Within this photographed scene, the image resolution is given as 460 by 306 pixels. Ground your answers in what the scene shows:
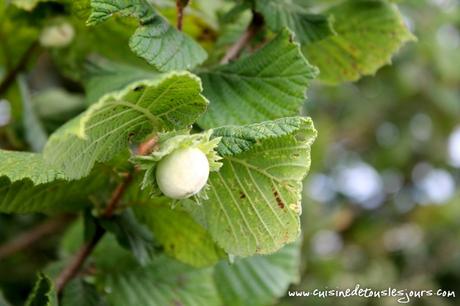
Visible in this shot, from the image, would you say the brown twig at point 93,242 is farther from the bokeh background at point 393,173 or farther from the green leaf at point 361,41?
the bokeh background at point 393,173

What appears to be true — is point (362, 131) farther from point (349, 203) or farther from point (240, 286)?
point (240, 286)

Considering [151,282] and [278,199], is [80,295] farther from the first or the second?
[278,199]

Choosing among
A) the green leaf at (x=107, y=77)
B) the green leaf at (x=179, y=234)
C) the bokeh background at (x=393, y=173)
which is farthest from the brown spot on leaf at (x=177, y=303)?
the bokeh background at (x=393, y=173)

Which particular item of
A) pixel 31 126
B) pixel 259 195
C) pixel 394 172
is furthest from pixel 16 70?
pixel 394 172

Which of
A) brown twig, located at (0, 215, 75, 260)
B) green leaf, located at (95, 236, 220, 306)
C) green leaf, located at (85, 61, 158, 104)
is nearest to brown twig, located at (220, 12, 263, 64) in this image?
green leaf, located at (85, 61, 158, 104)

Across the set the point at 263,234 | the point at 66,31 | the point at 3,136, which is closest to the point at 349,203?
the point at 3,136

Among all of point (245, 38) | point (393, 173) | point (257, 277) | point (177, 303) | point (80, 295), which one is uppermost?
point (245, 38)
